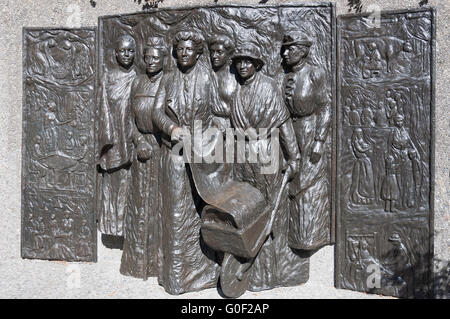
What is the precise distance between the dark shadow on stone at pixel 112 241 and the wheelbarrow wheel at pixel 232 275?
1.36m

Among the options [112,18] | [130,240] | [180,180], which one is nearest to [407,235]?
[180,180]

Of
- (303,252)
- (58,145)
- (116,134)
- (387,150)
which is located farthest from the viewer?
(58,145)

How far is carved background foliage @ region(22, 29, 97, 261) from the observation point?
17.1 feet

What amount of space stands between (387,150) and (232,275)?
6.14 ft

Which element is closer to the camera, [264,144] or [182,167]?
[264,144]

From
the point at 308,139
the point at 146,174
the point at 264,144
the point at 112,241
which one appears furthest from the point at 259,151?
the point at 112,241

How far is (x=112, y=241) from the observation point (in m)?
5.41

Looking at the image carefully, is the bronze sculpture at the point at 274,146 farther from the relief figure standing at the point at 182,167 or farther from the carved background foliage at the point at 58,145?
the carved background foliage at the point at 58,145

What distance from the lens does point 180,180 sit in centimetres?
477

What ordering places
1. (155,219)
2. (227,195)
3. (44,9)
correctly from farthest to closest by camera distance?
(44,9) < (155,219) < (227,195)

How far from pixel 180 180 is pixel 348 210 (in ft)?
5.38

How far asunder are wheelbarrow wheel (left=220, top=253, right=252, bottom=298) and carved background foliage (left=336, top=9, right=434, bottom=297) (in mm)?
983

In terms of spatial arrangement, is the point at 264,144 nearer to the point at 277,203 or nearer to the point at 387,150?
the point at 277,203

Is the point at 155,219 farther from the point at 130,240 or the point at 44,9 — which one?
the point at 44,9
